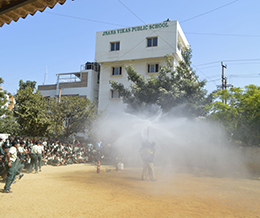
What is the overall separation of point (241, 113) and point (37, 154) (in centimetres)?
1415

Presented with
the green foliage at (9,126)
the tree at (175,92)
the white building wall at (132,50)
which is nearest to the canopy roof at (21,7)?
the tree at (175,92)

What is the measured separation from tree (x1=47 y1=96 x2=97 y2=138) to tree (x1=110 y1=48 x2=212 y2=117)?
4.22m

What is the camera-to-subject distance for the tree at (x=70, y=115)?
827 inches

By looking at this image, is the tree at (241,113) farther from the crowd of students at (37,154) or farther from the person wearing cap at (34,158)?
the person wearing cap at (34,158)

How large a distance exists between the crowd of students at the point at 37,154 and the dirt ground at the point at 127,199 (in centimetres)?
84

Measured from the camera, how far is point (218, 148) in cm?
1856

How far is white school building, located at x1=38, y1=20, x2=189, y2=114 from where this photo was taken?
2669cm

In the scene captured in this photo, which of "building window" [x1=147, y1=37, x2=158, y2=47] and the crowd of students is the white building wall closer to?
"building window" [x1=147, y1=37, x2=158, y2=47]

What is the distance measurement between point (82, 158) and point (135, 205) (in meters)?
12.7

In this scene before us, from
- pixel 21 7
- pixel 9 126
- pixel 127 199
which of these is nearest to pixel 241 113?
pixel 127 199

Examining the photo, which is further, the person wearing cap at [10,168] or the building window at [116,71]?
the building window at [116,71]

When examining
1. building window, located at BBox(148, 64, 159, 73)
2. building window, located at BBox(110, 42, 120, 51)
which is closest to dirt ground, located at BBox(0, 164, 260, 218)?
building window, located at BBox(148, 64, 159, 73)

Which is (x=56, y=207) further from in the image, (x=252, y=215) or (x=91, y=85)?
(x=91, y=85)

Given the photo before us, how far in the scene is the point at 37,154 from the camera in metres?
13.5
